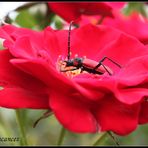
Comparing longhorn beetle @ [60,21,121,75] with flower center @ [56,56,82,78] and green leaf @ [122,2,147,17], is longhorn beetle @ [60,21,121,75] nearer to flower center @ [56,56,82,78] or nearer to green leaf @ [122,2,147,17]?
flower center @ [56,56,82,78]

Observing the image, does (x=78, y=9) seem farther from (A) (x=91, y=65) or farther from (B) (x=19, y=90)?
(B) (x=19, y=90)

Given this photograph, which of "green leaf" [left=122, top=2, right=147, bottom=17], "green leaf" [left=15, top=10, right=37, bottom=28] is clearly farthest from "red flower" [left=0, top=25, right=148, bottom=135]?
"green leaf" [left=122, top=2, right=147, bottom=17]

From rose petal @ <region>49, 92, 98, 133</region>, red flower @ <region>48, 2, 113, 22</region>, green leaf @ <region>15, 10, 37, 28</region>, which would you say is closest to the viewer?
rose petal @ <region>49, 92, 98, 133</region>

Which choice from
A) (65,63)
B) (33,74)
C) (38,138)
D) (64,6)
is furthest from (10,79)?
(38,138)

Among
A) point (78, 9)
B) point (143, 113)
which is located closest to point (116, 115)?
point (143, 113)

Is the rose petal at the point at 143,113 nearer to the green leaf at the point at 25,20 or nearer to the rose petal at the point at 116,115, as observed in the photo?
the rose petal at the point at 116,115

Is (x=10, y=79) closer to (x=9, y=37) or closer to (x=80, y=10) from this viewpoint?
(x=9, y=37)
